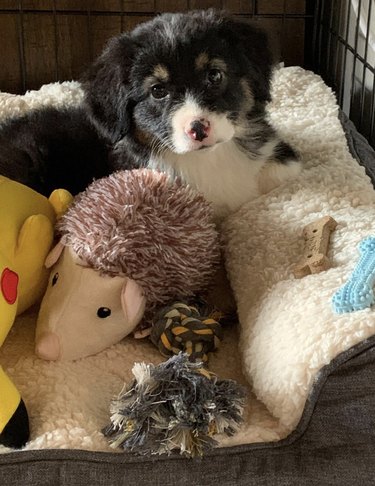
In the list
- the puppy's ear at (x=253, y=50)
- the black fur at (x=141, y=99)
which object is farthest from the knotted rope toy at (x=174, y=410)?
the puppy's ear at (x=253, y=50)

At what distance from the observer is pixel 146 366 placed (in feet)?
4.11

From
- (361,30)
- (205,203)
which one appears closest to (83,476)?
(205,203)

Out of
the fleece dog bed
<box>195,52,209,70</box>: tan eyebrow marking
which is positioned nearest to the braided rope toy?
the fleece dog bed

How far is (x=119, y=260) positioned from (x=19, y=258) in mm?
200

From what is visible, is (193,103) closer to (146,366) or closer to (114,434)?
(146,366)

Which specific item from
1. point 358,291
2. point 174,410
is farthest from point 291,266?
point 174,410

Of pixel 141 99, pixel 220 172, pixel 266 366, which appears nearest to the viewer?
pixel 266 366

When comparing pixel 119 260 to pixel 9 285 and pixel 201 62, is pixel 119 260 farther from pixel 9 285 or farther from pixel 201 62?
pixel 201 62

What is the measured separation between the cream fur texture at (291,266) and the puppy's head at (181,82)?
0.23 m

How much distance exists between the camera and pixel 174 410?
47.4 inches

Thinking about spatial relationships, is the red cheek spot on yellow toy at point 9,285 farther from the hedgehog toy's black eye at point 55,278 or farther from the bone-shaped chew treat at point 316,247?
the bone-shaped chew treat at point 316,247

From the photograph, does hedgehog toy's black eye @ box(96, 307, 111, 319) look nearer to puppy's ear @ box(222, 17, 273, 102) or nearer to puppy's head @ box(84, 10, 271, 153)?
puppy's head @ box(84, 10, 271, 153)

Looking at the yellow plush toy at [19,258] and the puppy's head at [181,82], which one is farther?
the puppy's head at [181,82]

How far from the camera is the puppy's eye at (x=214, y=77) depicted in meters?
1.64
